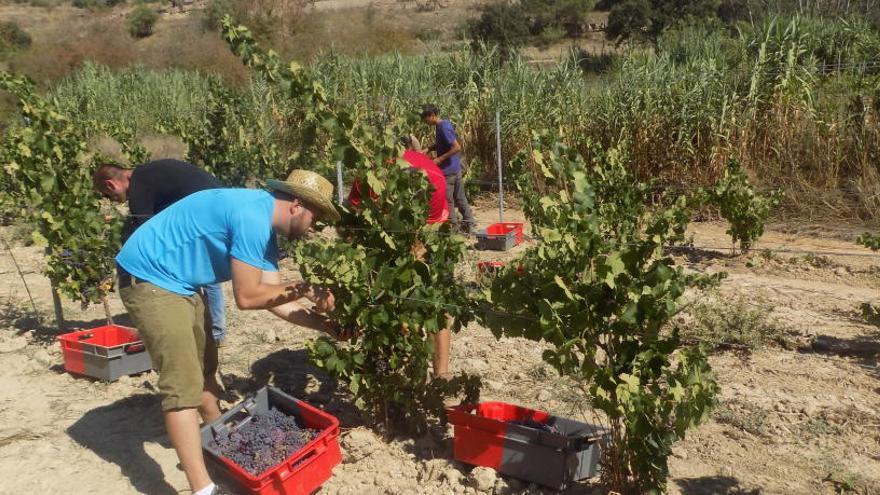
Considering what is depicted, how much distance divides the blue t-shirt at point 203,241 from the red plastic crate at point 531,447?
1221 mm

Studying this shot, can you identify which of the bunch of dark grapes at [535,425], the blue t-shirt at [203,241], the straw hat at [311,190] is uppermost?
the straw hat at [311,190]

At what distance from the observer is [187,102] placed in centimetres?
1734

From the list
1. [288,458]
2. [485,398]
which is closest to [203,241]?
[288,458]

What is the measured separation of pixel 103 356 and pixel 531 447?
10.1ft

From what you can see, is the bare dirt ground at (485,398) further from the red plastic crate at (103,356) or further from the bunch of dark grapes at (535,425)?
the bunch of dark grapes at (535,425)

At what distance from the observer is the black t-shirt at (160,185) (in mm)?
4418

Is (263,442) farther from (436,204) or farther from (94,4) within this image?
(94,4)

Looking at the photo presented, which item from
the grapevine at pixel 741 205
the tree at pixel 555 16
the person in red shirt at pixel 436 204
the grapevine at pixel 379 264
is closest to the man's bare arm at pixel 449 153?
the grapevine at pixel 741 205

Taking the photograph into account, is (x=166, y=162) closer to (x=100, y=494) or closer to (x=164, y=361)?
(x=164, y=361)

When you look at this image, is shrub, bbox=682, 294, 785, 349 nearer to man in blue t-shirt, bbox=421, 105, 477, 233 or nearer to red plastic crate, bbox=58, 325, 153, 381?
man in blue t-shirt, bbox=421, 105, 477, 233

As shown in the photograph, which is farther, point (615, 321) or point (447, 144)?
point (447, 144)

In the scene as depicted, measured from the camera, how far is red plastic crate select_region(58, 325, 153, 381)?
4969 millimetres

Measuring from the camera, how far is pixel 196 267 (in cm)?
341

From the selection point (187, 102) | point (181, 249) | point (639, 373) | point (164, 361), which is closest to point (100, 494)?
point (164, 361)
